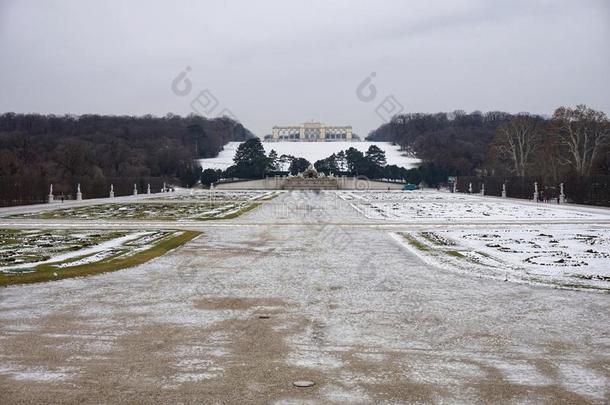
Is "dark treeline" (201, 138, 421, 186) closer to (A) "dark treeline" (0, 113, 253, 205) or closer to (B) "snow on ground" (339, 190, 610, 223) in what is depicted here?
(A) "dark treeline" (0, 113, 253, 205)

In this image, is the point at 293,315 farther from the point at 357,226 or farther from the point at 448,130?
the point at 448,130

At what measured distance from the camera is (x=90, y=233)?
2134cm

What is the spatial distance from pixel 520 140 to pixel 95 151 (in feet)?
216

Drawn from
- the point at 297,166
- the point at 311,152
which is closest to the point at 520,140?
the point at 297,166

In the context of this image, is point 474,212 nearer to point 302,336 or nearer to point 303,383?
point 302,336

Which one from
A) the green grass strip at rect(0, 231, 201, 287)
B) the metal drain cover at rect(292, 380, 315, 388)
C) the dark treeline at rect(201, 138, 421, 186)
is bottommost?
the metal drain cover at rect(292, 380, 315, 388)

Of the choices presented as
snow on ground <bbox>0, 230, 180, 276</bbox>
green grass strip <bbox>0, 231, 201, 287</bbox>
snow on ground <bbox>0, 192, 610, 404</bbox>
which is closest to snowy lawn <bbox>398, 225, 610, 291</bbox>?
snow on ground <bbox>0, 192, 610, 404</bbox>

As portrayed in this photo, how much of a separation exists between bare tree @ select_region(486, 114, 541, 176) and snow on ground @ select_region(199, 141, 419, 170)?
57.6 m

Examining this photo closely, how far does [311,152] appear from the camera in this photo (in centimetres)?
16000

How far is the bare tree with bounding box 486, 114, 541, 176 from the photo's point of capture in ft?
231

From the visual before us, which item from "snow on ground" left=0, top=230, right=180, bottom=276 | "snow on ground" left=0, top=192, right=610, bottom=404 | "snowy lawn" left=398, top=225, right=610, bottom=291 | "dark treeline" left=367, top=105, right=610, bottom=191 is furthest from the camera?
"dark treeline" left=367, top=105, right=610, bottom=191

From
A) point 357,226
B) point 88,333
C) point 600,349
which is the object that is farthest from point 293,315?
point 357,226

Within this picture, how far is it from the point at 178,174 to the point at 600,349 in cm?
10563

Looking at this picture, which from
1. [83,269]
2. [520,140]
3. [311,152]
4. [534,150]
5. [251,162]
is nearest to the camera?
[83,269]
